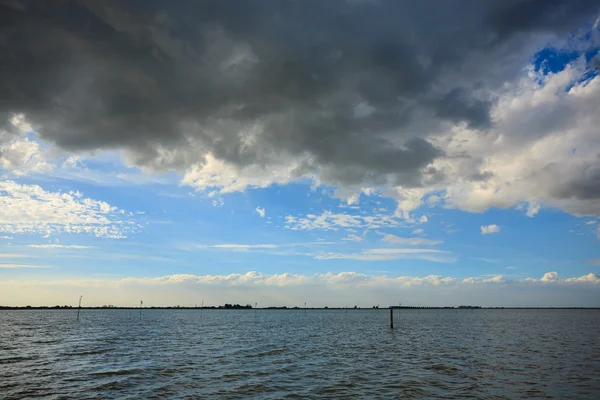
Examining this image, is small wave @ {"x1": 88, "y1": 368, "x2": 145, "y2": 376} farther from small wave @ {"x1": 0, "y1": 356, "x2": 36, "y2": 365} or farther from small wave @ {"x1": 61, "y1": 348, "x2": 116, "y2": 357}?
small wave @ {"x1": 61, "y1": 348, "x2": 116, "y2": 357}

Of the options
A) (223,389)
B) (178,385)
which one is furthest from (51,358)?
(223,389)

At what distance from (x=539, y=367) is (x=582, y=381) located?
21.7 feet

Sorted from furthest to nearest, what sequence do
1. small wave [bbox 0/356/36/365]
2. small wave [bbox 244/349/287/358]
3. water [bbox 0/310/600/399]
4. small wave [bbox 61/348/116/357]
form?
small wave [bbox 61/348/116/357]
small wave [bbox 244/349/287/358]
small wave [bbox 0/356/36/365]
water [bbox 0/310/600/399]

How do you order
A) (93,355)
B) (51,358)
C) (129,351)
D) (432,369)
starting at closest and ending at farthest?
(432,369)
(51,358)
(93,355)
(129,351)

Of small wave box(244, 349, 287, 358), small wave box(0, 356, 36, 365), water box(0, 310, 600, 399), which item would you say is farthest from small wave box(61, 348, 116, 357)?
small wave box(244, 349, 287, 358)

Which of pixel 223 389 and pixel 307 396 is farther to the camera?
pixel 223 389

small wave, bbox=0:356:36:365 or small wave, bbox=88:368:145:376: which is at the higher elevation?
small wave, bbox=88:368:145:376

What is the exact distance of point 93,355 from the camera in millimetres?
43812

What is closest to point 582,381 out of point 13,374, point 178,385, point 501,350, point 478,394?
point 478,394

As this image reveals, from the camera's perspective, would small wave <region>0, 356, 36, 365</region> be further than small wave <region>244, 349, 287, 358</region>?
No

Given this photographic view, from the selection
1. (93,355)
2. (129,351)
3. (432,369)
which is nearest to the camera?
A: (432,369)

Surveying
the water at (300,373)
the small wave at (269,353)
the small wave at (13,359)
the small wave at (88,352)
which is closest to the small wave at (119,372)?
the water at (300,373)

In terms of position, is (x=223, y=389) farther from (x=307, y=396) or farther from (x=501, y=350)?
(x=501, y=350)

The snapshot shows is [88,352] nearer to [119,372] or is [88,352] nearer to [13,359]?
[13,359]
